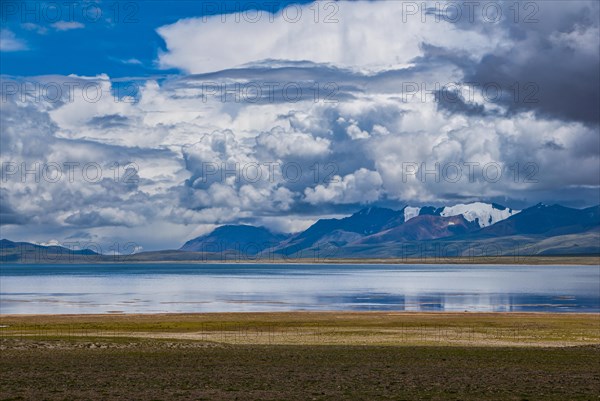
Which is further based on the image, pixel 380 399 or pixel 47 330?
pixel 47 330

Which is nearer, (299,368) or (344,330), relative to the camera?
(299,368)

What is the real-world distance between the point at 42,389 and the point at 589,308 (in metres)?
107

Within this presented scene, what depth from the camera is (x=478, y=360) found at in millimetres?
41156

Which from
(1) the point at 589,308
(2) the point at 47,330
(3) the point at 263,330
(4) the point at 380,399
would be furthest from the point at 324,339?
(1) the point at 589,308

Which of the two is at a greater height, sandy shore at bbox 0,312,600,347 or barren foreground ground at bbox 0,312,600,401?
barren foreground ground at bbox 0,312,600,401

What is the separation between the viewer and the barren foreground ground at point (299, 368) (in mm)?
29062

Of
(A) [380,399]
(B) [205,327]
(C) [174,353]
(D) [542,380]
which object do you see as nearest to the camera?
(A) [380,399]

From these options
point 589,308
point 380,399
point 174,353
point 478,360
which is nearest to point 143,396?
point 380,399

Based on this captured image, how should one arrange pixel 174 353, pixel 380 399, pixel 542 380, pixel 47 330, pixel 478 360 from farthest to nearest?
pixel 47 330
pixel 174 353
pixel 478 360
pixel 542 380
pixel 380 399

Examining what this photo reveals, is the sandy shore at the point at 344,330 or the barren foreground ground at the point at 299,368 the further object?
the sandy shore at the point at 344,330

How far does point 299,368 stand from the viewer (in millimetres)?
37156

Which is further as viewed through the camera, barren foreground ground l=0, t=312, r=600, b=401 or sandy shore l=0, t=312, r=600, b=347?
sandy shore l=0, t=312, r=600, b=347

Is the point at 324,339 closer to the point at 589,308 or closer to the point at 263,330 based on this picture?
the point at 263,330

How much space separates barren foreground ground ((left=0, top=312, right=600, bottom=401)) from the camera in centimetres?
2906
